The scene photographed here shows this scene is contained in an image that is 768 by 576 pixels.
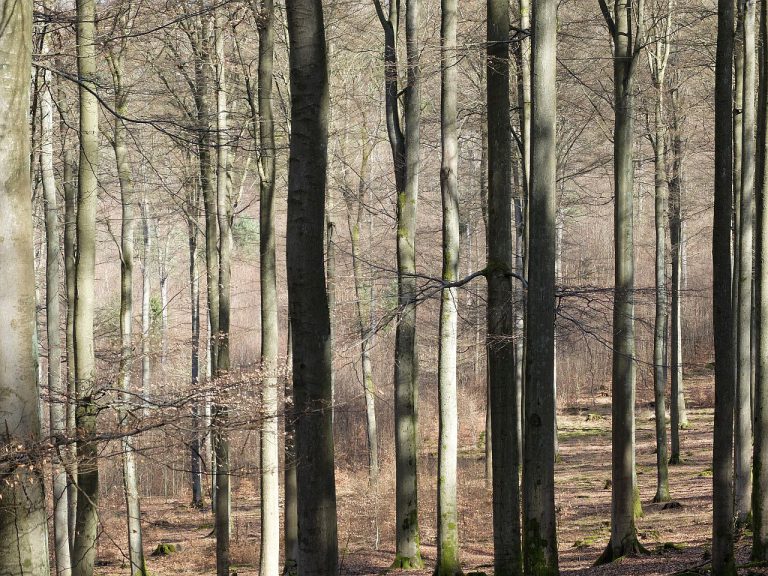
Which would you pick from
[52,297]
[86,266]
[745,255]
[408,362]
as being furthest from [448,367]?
[52,297]

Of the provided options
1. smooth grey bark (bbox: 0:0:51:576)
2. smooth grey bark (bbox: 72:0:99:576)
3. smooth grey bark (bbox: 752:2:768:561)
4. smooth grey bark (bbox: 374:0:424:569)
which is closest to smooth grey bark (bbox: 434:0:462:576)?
smooth grey bark (bbox: 374:0:424:569)

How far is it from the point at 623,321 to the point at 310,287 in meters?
5.98

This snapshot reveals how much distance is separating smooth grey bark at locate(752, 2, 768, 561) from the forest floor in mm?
796

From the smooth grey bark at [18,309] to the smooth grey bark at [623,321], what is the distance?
7.13 meters

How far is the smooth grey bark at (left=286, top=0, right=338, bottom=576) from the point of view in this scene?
238 inches

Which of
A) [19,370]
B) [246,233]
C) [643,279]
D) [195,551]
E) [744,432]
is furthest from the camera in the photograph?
[643,279]

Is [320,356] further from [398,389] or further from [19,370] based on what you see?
[398,389]

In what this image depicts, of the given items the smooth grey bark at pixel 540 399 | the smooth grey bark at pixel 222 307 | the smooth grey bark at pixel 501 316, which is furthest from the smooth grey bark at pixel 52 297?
the smooth grey bark at pixel 540 399

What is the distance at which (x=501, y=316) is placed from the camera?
8.70 meters

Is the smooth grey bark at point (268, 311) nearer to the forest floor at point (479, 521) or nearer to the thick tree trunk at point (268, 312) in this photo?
the thick tree trunk at point (268, 312)

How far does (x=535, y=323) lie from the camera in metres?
8.12

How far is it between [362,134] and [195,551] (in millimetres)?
10012

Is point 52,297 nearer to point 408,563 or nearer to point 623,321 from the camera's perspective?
point 408,563

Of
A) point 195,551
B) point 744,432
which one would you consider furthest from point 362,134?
point 744,432
